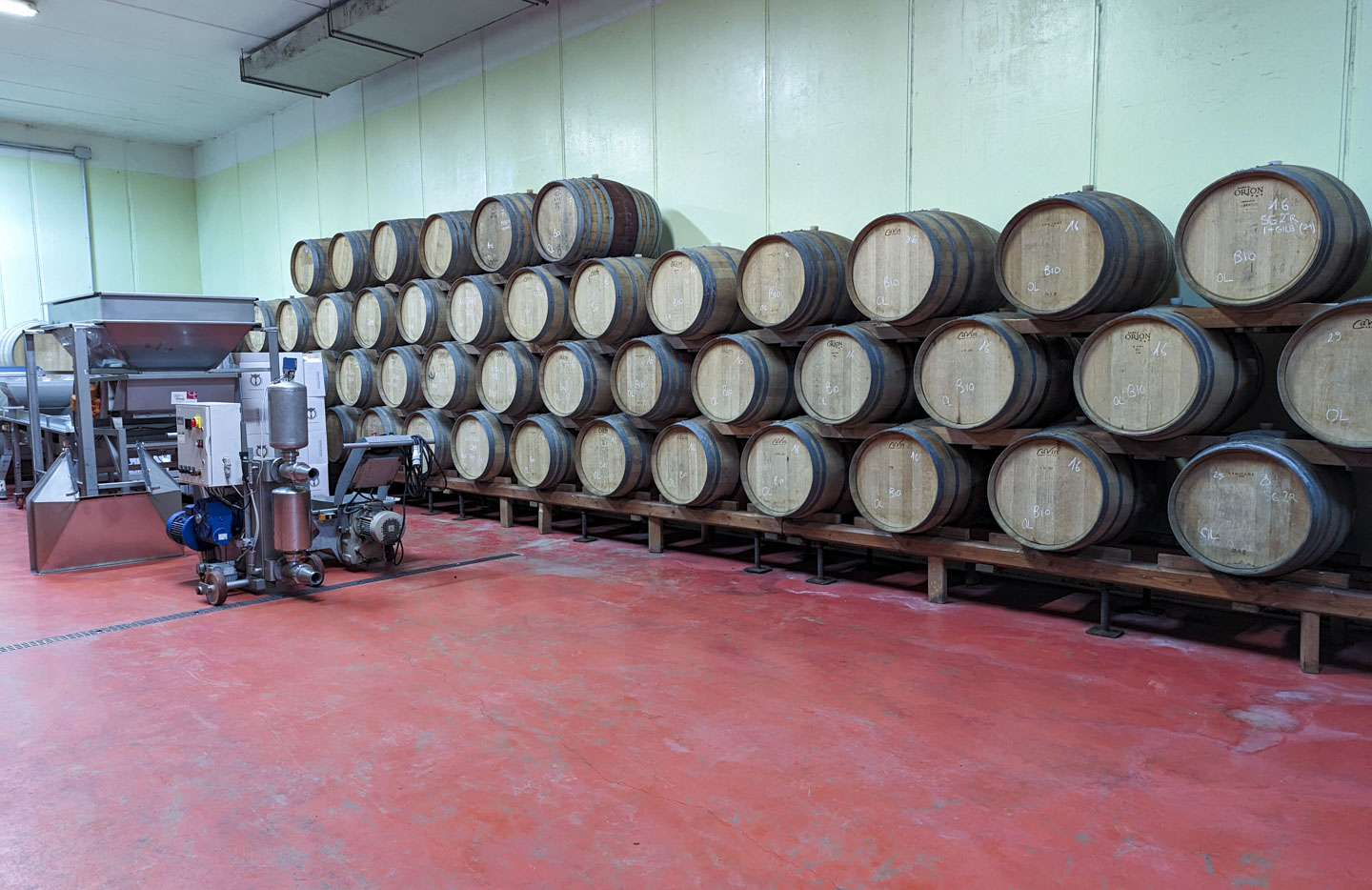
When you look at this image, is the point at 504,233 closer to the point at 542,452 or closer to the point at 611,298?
the point at 611,298

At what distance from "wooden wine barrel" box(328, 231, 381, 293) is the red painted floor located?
15.8 feet

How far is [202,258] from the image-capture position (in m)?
13.8

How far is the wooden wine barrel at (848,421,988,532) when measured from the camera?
4930 millimetres

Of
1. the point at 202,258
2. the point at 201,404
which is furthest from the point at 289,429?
the point at 202,258

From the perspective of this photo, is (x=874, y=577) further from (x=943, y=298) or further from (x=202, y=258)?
(x=202, y=258)

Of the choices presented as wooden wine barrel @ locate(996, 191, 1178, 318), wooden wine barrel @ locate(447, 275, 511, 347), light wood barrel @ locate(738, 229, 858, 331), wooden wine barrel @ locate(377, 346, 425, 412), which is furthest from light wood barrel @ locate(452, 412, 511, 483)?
wooden wine barrel @ locate(996, 191, 1178, 318)

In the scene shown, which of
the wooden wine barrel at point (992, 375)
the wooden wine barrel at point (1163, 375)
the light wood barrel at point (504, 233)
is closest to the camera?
the wooden wine barrel at point (1163, 375)

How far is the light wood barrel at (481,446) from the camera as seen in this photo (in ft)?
24.8

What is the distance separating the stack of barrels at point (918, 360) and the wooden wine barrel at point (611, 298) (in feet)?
0.07

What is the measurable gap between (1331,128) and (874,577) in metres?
3.30

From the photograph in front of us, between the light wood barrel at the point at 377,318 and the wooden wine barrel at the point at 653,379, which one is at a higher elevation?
the light wood barrel at the point at 377,318

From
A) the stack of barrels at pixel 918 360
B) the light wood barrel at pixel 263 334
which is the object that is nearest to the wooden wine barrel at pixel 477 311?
the stack of barrels at pixel 918 360

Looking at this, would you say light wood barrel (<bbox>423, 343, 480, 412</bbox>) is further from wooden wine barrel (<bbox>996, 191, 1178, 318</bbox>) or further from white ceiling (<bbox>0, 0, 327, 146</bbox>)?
wooden wine barrel (<bbox>996, 191, 1178, 318</bbox>)

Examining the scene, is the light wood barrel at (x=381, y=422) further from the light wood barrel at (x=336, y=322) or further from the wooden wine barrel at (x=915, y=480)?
the wooden wine barrel at (x=915, y=480)
